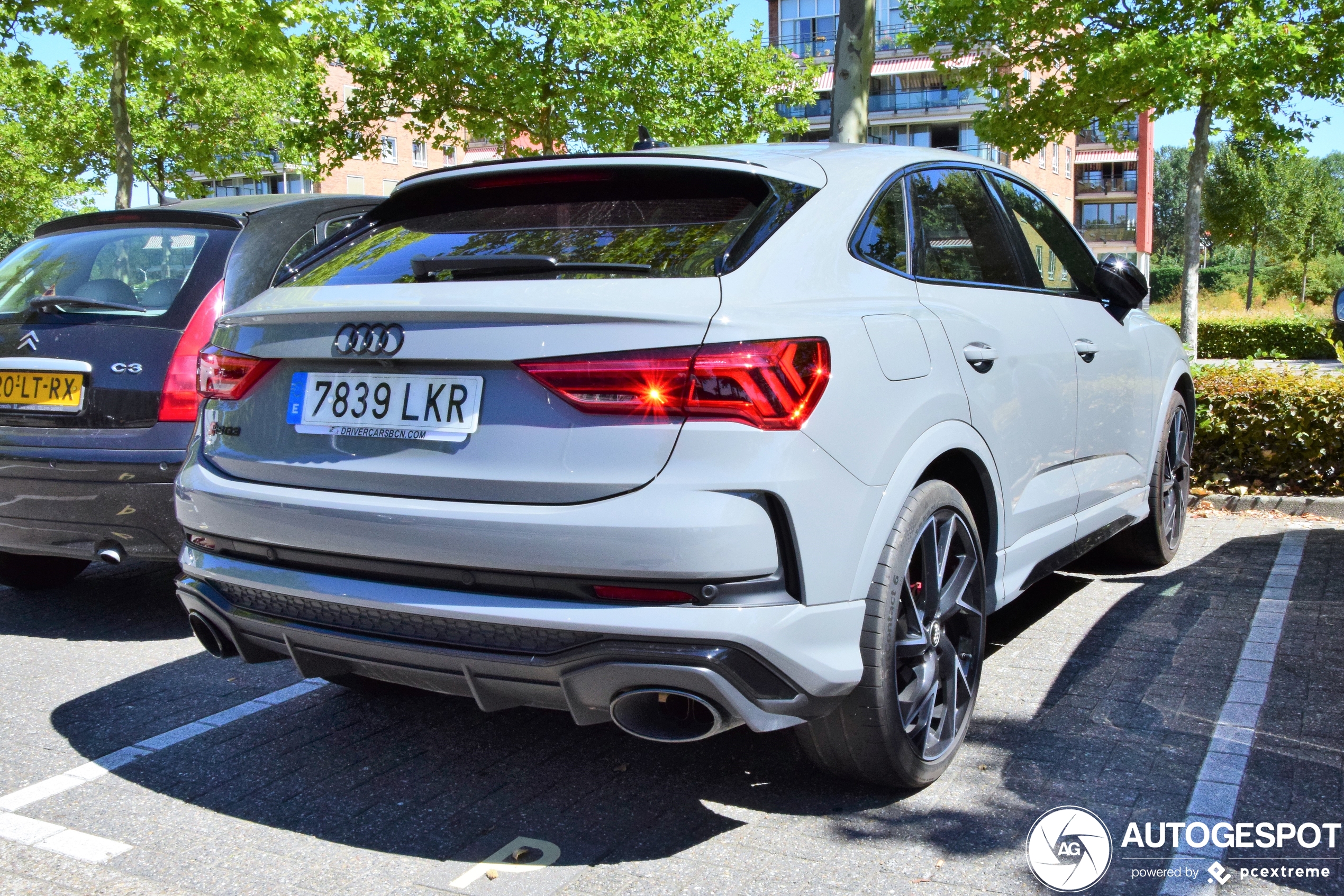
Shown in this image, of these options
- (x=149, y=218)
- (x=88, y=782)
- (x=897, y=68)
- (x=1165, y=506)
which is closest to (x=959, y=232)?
(x=1165, y=506)

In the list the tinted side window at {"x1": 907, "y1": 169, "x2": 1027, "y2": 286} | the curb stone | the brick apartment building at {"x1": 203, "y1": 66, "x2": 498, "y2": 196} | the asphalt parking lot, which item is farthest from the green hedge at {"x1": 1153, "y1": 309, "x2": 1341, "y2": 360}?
→ the brick apartment building at {"x1": 203, "y1": 66, "x2": 498, "y2": 196}

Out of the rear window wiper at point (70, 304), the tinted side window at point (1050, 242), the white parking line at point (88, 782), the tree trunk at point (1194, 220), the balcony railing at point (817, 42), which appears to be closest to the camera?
the white parking line at point (88, 782)

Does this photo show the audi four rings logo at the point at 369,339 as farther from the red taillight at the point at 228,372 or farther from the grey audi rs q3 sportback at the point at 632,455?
the red taillight at the point at 228,372

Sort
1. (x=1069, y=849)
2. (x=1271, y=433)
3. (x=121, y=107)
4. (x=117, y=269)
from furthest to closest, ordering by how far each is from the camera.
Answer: (x=121, y=107) < (x=1271, y=433) < (x=117, y=269) < (x=1069, y=849)

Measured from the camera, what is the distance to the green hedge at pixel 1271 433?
7.23 m

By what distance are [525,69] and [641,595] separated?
19.5 m

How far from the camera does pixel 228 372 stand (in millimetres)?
3100

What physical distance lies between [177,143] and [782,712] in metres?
26.9

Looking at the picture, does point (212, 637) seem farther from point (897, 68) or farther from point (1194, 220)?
point (897, 68)

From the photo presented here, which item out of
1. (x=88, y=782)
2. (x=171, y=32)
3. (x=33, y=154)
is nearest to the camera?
(x=88, y=782)

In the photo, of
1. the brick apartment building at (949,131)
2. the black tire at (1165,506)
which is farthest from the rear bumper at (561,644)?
the brick apartment building at (949,131)

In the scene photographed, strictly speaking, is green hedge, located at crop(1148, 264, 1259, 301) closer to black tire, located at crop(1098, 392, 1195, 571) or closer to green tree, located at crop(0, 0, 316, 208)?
green tree, located at crop(0, 0, 316, 208)

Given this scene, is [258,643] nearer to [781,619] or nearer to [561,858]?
[561,858]

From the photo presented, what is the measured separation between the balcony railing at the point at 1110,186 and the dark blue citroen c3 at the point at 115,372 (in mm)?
80126
